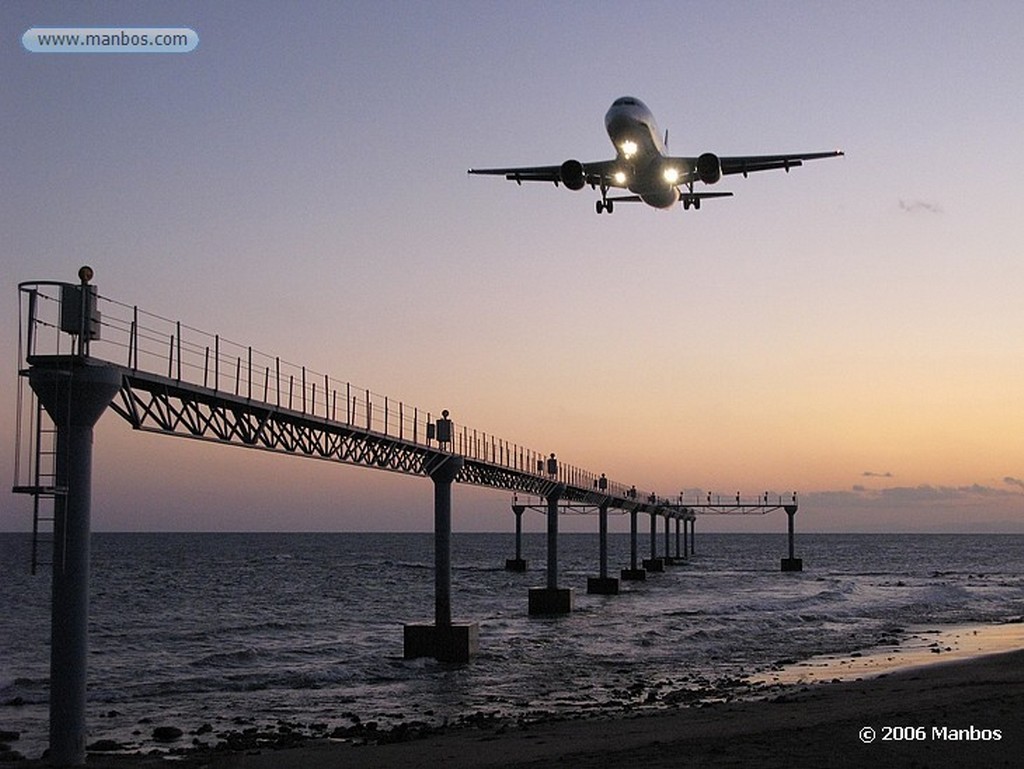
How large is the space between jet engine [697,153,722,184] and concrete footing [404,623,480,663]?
20933 mm

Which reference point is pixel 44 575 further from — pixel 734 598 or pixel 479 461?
pixel 479 461

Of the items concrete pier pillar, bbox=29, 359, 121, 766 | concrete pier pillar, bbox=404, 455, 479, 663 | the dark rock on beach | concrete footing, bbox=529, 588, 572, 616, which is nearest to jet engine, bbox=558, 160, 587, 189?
concrete pier pillar, bbox=404, 455, 479, 663

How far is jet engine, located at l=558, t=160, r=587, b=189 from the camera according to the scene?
156ft

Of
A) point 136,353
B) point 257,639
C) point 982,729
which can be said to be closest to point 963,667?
point 982,729

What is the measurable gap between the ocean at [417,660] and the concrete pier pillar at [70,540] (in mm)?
6998

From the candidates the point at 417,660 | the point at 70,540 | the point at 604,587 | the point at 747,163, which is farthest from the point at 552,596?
the point at 70,540

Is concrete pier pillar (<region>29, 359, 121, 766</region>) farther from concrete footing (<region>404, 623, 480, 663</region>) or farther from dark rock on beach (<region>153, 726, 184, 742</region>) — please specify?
concrete footing (<region>404, 623, 480, 663</region>)

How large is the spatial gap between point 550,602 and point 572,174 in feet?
117

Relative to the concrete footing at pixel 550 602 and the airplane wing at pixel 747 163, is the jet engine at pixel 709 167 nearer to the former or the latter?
the airplane wing at pixel 747 163

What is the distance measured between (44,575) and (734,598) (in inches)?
3943

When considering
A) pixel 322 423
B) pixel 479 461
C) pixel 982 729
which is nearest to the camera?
pixel 982 729

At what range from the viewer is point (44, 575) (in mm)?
152500

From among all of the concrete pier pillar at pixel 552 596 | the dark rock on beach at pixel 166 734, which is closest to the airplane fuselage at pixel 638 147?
the dark rock on beach at pixel 166 734

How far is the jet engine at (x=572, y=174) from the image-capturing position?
4766cm
